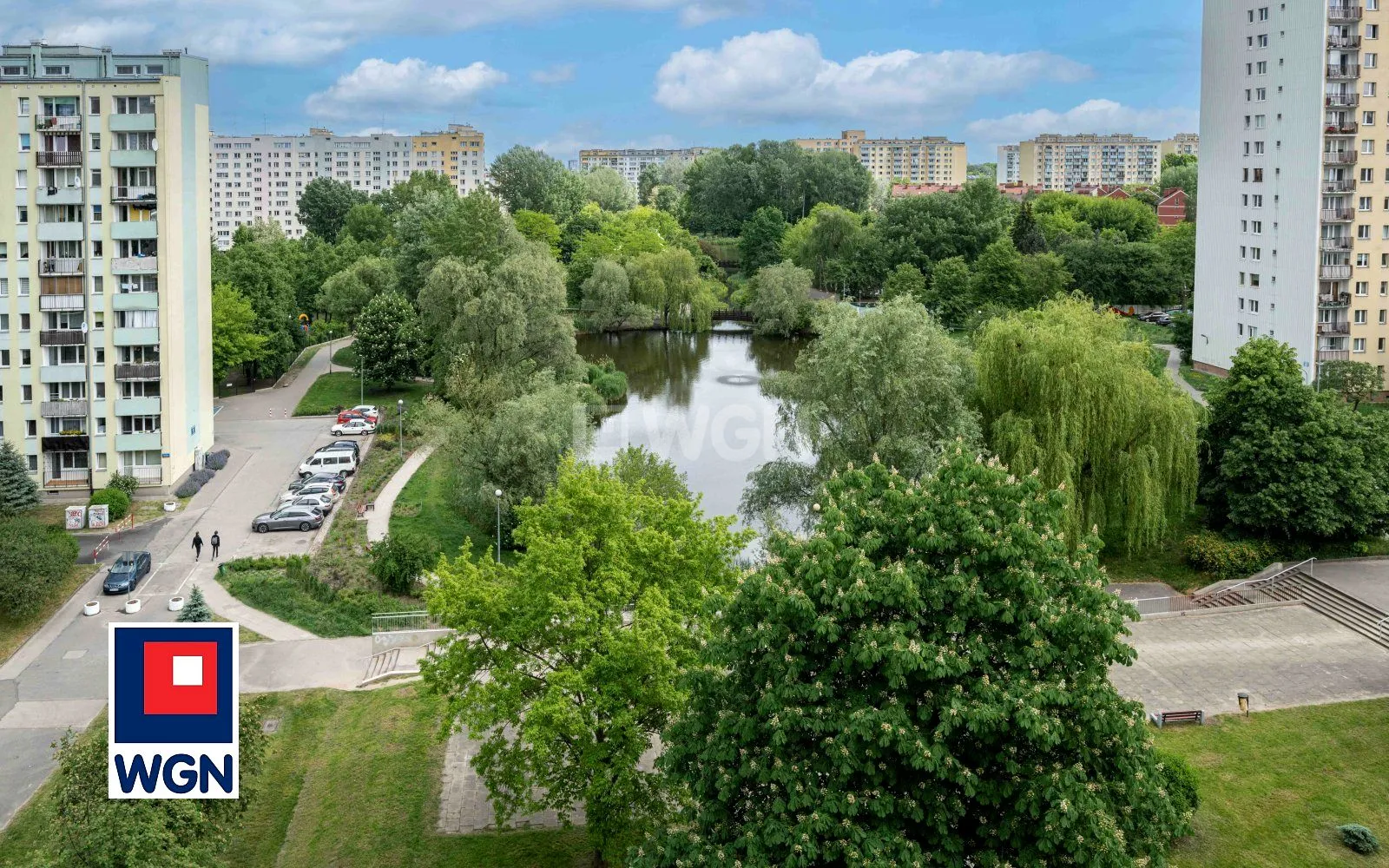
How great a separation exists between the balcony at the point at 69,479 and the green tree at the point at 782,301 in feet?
165

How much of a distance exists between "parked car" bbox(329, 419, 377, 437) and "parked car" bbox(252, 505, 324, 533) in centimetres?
1302

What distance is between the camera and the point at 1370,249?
5400cm

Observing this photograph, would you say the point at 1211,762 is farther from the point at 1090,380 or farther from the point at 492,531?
the point at 492,531

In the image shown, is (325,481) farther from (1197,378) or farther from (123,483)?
(1197,378)

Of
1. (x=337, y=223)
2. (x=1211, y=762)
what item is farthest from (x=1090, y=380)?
(x=337, y=223)

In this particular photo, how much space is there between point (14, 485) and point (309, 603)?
13.6 metres

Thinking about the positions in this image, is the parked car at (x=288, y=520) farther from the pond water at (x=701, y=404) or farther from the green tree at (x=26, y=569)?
the pond water at (x=701, y=404)

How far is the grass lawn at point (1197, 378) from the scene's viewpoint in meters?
59.8

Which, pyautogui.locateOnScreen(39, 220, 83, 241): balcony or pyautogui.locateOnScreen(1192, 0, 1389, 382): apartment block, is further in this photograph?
pyautogui.locateOnScreen(1192, 0, 1389, 382): apartment block

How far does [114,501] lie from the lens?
40344 millimetres

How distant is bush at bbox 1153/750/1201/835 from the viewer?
20.4 metres

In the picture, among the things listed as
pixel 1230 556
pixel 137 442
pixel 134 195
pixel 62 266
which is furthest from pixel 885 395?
pixel 62 266

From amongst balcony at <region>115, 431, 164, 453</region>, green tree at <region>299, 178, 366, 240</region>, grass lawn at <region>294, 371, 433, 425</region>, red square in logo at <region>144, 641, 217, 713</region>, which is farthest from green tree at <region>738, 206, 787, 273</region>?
red square in logo at <region>144, 641, 217, 713</region>

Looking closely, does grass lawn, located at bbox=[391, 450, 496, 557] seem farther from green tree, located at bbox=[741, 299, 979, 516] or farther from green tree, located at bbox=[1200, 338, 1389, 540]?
green tree, located at bbox=[1200, 338, 1389, 540]
